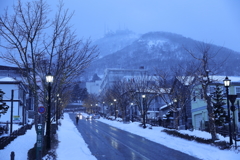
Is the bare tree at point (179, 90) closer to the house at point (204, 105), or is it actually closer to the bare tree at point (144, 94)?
the house at point (204, 105)

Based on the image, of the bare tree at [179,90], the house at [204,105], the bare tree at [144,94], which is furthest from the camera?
the bare tree at [144,94]

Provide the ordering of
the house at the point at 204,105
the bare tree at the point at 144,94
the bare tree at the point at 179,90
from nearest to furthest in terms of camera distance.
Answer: the bare tree at the point at 179,90, the house at the point at 204,105, the bare tree at the point at 144,94

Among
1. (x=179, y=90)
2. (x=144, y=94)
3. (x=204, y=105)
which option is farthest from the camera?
(x=144, y=94)

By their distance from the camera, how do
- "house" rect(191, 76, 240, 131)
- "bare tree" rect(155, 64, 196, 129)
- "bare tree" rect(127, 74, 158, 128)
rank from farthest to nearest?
"bare tree" rect(127, 74, 158, 128), "house" rect(191, 76, 240, 131), "bare tree" rect(155, 64, 196, 129)

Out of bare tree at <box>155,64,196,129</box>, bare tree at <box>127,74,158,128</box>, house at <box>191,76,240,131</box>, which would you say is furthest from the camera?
bare tree at <box>127,74,158,128</box>

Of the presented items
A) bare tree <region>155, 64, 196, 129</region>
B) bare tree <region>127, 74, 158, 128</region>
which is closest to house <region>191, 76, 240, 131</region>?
bare tree <region>155, 64, 196, 129</region>

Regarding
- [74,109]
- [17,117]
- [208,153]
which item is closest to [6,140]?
[208,153]

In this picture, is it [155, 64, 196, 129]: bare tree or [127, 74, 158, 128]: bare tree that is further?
[127, 74, 158, 128]: bare tree

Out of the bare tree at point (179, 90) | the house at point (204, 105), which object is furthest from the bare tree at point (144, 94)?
the house at point (204, 105)

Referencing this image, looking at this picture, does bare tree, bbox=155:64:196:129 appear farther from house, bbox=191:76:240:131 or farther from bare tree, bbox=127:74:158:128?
bare tree, bbox=127:74:158:128

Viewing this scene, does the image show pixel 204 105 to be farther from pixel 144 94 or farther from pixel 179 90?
pixel 179 90

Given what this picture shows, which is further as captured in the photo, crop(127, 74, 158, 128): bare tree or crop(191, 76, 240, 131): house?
crop(127, 74, 158, 128): bare tree

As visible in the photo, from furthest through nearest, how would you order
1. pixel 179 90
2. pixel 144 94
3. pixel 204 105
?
pixel 144 94, pixel 204 105, pixel 179 90

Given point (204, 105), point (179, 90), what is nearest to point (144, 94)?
point (204, 105)
